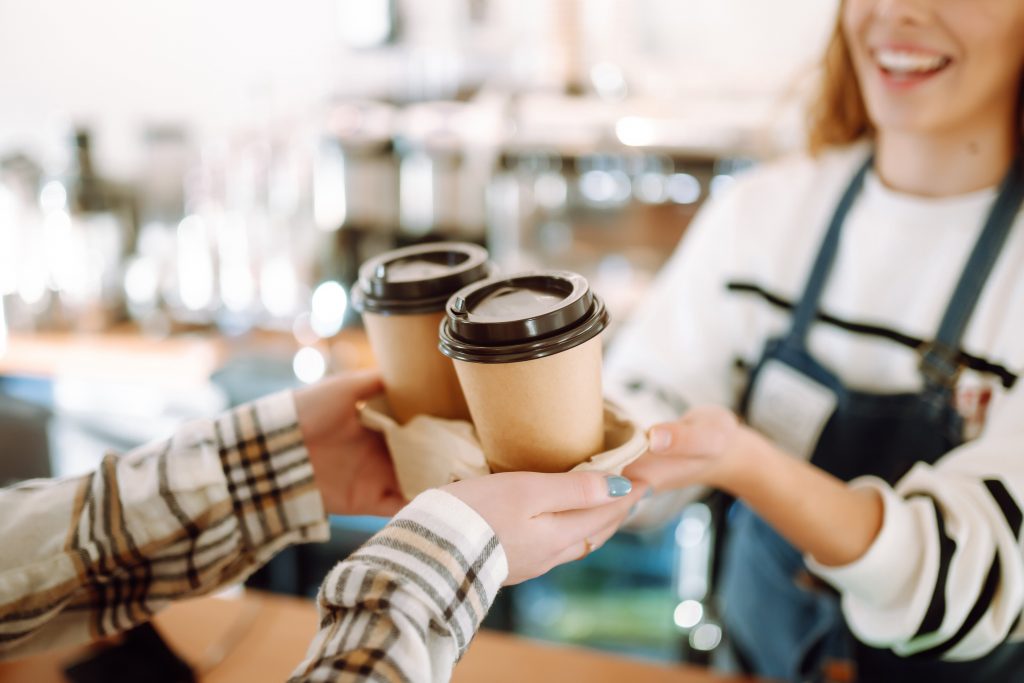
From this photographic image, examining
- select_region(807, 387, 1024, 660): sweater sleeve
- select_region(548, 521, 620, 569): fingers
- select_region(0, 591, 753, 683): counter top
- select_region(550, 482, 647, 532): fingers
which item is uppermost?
select_region(550, 482, 647, 532): fingers

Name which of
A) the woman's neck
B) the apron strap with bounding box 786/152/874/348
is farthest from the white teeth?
the apron strap with bounding box 786/152/874/348

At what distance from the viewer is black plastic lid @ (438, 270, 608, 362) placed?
655 mm

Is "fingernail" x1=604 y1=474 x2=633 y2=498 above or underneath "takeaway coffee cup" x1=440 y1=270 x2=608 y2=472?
underneath

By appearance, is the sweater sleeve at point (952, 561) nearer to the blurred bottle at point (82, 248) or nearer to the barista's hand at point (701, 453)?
the barista's hand at point (701, 453)

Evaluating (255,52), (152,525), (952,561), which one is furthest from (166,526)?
(255,52)

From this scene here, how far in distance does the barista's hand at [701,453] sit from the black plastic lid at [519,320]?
0.62 ft

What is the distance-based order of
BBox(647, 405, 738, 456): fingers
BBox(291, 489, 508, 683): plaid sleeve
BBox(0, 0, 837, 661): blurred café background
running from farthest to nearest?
BBox(0, 0, 837, 661): blurred café background < BBox(647, 405, 738, 456): fingers < BBox(291, 489, 508, 683): plaid sleeve

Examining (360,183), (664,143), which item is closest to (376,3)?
(360,183)

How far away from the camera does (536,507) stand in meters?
0.70

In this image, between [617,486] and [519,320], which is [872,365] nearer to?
[617,486]

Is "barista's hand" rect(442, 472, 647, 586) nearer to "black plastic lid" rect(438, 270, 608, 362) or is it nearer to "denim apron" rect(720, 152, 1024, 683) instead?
"black plastic lid" rect(438, 270, 608, 362)

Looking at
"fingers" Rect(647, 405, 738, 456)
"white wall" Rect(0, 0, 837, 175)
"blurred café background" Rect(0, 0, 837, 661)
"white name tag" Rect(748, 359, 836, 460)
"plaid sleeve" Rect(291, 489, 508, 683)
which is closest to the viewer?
"plaid sleeve" Rect(291, 489, 508, 683)

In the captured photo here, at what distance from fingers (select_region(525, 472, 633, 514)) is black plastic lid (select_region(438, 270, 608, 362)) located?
0.13 meters

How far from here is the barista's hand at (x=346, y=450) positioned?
95 cm
